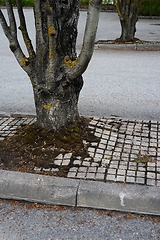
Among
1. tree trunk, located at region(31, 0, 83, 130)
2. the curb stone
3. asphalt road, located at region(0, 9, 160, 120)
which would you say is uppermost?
tree trunk, located at region(31, 0, 83, 130)

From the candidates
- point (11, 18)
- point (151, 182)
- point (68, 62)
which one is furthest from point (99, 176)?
point (11, 18)

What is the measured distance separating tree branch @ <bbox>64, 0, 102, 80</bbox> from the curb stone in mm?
1109

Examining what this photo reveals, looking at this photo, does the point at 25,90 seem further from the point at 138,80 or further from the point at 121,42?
the point at 121,42

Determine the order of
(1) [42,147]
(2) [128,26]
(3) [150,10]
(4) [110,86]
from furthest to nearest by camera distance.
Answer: (3) [150,10] → (2) [128,26] → (4) [110,86] → (1) [42,147]

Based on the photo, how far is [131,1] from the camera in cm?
970

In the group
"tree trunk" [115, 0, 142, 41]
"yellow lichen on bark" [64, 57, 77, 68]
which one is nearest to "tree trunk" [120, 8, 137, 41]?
"tree trunk" [115, 0, 142, 41]

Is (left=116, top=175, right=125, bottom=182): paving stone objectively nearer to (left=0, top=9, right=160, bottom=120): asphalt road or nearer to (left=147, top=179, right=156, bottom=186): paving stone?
(left=147, top=179, right=156, bottom=186): paving stone

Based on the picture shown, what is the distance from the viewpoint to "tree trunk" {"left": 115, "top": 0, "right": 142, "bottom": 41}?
979 cm

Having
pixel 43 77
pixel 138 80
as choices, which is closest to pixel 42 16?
pixel 43 77

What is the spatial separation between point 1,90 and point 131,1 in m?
5.47

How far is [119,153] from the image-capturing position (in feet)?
11.5

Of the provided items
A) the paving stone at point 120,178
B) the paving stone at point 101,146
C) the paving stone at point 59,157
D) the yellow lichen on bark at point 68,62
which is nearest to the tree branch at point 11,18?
the yellow lichen on bark at point 68,62

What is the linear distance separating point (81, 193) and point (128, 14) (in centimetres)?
816

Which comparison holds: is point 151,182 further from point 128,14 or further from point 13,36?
point 128,14
